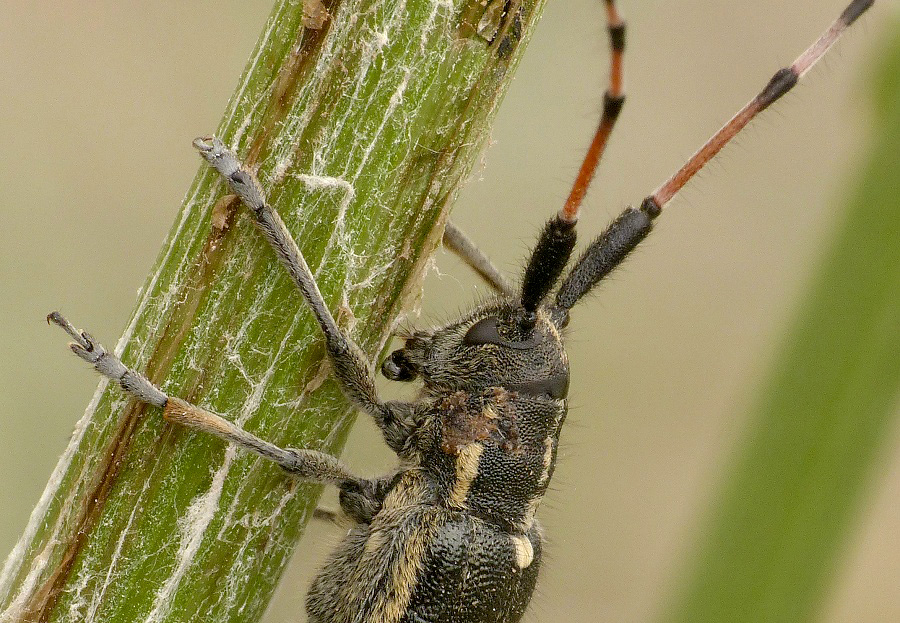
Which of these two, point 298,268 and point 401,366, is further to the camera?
point 401,366

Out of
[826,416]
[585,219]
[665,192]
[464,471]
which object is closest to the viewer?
[826,416]

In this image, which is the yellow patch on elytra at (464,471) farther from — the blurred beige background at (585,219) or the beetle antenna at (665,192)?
the blurred beige background at (585,219)

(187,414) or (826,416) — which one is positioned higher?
(826,416)

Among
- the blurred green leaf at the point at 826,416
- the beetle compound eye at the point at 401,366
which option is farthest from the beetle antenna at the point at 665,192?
the beetle compound eye at the point at 401,366

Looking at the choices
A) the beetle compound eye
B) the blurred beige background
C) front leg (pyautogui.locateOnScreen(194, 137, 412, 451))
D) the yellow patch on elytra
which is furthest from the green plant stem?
the blurred beige background

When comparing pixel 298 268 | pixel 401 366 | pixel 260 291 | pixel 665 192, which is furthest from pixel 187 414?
pixel 665 192

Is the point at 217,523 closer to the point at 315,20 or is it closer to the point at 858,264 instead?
the point at 315,20

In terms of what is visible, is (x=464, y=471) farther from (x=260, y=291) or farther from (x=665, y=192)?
(x=665, y=192)

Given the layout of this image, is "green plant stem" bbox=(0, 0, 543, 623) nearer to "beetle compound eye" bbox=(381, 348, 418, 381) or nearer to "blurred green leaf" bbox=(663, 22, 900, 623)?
"beetle compound eye" bbox=(381, 348, 418, 381)
